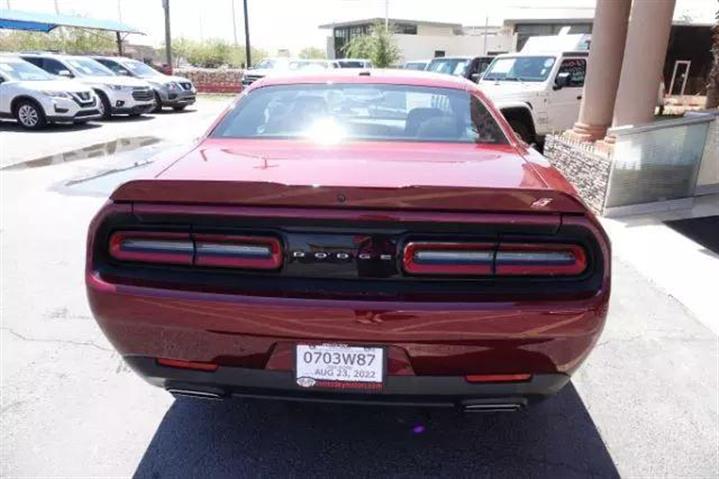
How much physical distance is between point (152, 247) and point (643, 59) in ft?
23.7

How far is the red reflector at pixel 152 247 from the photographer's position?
213 cm

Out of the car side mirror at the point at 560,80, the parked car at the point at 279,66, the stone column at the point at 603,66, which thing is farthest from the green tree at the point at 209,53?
the stone column at the point at 603,66

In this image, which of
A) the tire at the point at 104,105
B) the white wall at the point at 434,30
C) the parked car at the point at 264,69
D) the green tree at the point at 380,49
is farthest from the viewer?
the white wall at the point at 434,30

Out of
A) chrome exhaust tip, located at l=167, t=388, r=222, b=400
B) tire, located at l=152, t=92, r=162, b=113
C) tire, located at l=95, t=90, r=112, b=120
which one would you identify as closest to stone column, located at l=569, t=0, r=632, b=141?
chrome exhaust tip, located at l=167, t=388, r=222, b=400

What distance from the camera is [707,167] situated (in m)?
6.93

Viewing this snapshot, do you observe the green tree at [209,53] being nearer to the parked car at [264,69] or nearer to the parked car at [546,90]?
the parked car at [264,69]

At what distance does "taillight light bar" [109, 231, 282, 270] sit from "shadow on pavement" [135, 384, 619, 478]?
998mm

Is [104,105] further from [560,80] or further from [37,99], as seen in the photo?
[560,80]

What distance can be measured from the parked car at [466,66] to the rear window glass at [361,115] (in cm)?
1332

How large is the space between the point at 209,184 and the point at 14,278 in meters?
3.42

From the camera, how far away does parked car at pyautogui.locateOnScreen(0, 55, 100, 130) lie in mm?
13438

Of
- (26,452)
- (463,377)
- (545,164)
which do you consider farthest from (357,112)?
(26,452)

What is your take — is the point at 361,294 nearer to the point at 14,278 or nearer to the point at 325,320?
the point at 325,320

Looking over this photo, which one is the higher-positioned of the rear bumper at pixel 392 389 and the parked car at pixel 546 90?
the parked car at pixel 546 90
